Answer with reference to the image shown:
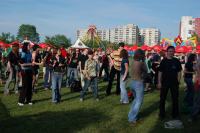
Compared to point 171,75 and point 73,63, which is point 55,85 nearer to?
point 171,75

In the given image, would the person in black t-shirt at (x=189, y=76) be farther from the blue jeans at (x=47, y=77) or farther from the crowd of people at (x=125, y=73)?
the blue jeans at (x=47, y=77)

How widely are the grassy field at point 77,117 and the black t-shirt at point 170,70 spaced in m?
1.16

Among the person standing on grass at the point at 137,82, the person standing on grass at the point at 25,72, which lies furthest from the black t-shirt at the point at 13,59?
the person standing on grass at the point at 137,82

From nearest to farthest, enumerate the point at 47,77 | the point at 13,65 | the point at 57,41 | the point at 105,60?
the point at 13,65, the point at 47,77, the point at 105,60, the point at 57,41

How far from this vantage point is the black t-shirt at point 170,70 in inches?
323

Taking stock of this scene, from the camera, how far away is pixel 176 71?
823 centimetres

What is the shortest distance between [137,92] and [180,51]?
29.7 meters

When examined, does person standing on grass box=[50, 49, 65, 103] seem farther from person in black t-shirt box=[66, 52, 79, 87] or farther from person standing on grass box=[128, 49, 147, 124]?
person in black t-shirt box=[66, 52, 79, 87]

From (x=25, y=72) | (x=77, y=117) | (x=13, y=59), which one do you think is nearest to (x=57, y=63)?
(x=25, y=72)

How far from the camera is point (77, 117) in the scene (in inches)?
336

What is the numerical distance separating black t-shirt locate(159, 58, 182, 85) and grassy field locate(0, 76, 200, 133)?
1158mm

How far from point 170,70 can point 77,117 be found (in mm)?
2899

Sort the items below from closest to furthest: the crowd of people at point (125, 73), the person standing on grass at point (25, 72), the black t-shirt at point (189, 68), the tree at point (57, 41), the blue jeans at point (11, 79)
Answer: the crowd of people at point (125, 73) < the black t-shirt at point (189, 68) < the person standing on grass at point (25, 72) < the blue jeans at point (11, 79) < the tree at point (57, 41)

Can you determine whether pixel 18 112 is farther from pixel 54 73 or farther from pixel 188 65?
pixel 188 65
